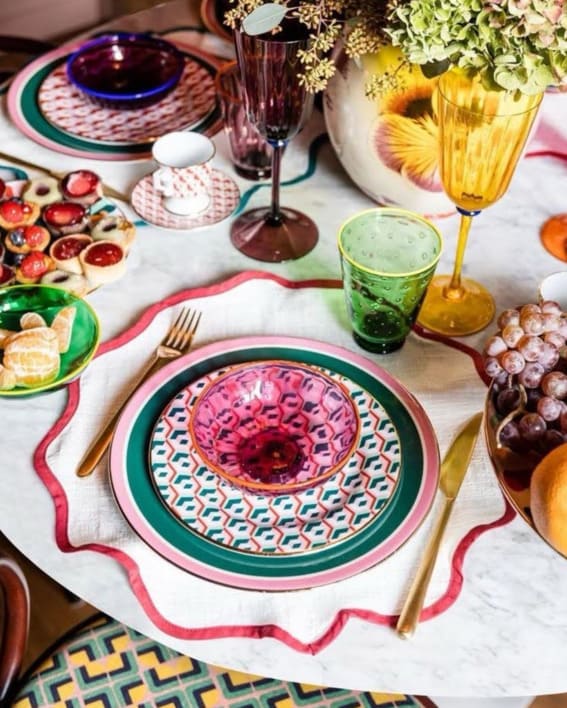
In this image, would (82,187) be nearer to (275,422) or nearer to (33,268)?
(33,268)

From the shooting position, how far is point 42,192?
3.95ft

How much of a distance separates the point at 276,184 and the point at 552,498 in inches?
22.8

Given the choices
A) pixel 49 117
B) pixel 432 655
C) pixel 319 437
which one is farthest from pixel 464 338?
pixel 49 117

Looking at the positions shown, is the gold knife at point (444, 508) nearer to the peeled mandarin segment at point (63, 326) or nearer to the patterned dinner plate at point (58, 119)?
the peeled mandarin segment at point (63, 326)

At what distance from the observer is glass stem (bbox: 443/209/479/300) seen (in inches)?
41.6

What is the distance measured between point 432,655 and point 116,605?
0.90 feet

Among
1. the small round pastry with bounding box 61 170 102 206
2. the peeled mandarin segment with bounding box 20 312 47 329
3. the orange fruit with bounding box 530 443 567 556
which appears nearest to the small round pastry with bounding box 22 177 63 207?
the small round pastry with bounding box 61 170 102 206

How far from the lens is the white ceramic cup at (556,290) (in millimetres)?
985

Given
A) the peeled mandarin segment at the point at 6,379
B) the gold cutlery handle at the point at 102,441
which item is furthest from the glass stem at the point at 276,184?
the peeled mandarin segment at the point at 6,379

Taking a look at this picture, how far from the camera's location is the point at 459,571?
83 cm

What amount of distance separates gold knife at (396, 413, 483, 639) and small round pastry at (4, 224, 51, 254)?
0.56m

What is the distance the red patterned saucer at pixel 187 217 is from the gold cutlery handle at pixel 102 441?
0.90 feet

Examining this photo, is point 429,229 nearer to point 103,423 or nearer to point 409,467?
point 409,467

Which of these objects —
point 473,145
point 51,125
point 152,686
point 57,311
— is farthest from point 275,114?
point 152,686
